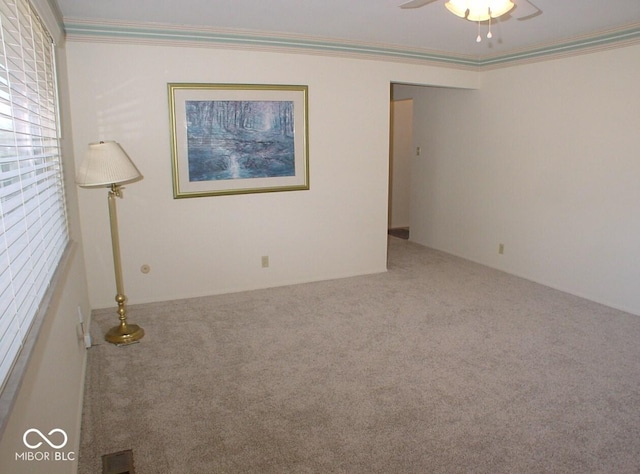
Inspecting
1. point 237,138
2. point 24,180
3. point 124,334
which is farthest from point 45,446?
point 237,138

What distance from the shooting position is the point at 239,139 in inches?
166

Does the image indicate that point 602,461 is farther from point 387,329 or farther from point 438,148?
point 438,148

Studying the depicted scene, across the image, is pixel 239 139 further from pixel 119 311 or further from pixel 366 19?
pixel 119 311

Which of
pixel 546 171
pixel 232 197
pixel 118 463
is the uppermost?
pixel 546 171

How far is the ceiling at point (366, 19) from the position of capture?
10.7ft

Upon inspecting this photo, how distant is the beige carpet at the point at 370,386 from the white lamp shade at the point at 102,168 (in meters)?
1.14

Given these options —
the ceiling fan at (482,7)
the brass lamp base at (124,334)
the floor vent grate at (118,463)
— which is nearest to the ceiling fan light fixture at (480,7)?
the ceiling fan at (482,7)

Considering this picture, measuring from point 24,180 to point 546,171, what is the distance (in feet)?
14.3

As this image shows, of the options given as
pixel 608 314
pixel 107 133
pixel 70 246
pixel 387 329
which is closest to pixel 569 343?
pixel 608 314

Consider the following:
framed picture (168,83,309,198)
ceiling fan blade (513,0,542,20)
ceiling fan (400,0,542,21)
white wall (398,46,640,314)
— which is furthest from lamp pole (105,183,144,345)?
white wall (398,46,640,314)

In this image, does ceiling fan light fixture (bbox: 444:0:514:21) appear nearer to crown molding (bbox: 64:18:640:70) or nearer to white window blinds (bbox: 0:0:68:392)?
white window blinds (bbox: 0:0:68:392)

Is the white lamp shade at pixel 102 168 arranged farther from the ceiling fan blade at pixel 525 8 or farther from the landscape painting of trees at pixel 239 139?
the ceiling fan blade at pixel 525 8

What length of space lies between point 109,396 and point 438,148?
462cm

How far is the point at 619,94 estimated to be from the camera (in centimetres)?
392
